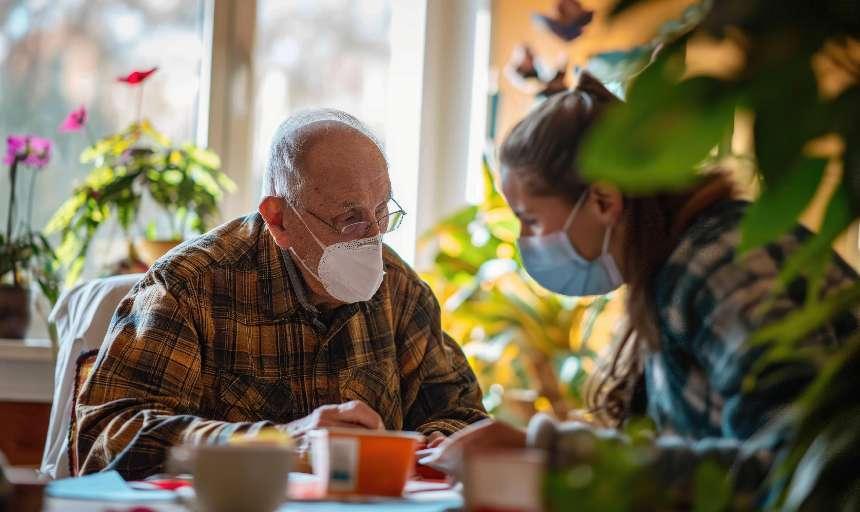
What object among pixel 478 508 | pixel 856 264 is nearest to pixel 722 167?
pixel 478 508

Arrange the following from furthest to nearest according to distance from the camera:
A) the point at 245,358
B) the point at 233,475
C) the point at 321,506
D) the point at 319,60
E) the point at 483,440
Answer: the point at 319,60
the point at 245,358
the point at 483,440
the point at 321,506
the point at 233,475

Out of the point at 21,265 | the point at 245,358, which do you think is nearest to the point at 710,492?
the point at 245,358

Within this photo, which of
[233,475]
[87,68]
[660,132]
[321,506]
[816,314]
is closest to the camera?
[660,132]

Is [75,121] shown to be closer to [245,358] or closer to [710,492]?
[245,358]

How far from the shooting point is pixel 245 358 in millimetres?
1943

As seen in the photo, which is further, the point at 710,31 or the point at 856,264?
the point at 856,264

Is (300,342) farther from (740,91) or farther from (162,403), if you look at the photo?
(740,91)

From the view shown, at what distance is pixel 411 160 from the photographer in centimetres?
341

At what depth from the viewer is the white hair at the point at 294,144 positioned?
6.86ft

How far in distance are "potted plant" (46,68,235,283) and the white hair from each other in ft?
2.11

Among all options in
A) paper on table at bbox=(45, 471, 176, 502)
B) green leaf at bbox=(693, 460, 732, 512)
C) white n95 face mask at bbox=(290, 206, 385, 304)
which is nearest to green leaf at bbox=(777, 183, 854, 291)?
green leaf at bbox=(693, 460, 732, 512)

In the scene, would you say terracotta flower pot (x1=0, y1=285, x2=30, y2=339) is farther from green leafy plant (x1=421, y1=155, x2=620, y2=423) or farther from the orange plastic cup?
the orange plastic cup

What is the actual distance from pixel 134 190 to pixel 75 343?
0.85 metres

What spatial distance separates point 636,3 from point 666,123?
73 mm
